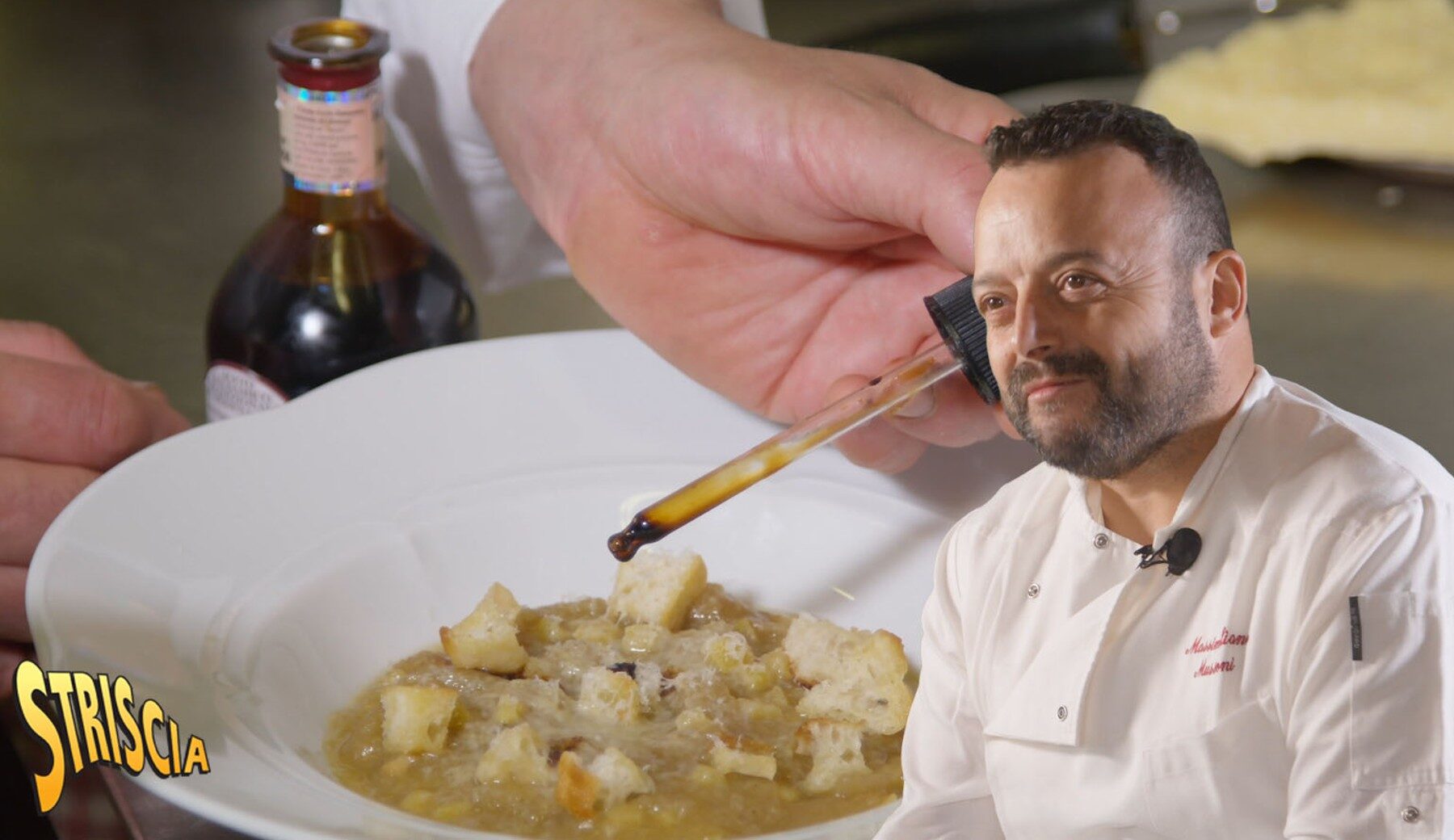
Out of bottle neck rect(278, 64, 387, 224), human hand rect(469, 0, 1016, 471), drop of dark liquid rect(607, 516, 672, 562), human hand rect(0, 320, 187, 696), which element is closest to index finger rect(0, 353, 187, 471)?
human hand rect(0, 320, 187, 696)

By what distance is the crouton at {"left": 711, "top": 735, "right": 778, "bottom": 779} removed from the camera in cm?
43

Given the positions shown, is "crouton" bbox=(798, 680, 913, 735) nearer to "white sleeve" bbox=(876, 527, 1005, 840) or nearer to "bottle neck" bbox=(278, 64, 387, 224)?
"white sleeve" bbox=(876, 527, 1005, 840)

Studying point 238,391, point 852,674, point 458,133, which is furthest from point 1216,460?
point 458,133

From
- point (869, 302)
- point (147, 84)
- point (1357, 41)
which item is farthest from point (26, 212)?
point (1357, 41)

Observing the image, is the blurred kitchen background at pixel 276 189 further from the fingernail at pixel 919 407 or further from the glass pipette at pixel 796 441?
the glass pipette at pixel 796 441

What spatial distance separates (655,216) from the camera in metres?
0.72

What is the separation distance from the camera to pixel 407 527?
57cm

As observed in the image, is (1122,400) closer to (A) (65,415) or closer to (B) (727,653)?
(B) (727,653)

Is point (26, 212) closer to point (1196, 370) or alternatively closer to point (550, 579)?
point (550, 579)

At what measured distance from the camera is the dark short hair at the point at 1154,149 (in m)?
0.24

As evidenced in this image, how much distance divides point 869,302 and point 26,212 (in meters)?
0.86

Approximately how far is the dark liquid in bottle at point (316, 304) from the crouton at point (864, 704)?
26 centimetres

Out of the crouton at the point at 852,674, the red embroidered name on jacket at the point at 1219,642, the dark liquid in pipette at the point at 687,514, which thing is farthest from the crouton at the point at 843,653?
the red embroidered name on jacket at the point at 1219,642

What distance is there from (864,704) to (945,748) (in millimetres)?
139
